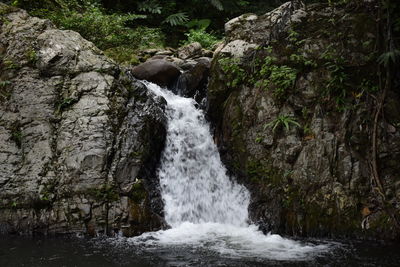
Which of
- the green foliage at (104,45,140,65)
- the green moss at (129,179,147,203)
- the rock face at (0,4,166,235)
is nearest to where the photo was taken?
the rock face at (0,4,166,235)

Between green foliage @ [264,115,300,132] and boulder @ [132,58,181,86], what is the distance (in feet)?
11.5

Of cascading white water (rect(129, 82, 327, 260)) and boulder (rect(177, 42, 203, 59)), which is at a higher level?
boulder (rect(177, 42, 203, 59))

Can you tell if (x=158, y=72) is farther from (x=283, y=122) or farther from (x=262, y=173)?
(x=262, y=173)

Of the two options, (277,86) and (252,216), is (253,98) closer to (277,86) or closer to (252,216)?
(277,86)

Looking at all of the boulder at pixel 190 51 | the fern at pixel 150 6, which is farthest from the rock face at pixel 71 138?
the fern at pixel 150 6

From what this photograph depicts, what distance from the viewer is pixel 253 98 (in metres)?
7.55

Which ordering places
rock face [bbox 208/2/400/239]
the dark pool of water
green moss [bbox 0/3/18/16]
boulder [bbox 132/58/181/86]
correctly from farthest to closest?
boulder [bbox 132/58/181/86] < green moss [bbox 0/3/18/16] < rock face [bbox 208/2/400/239] < the dark pool of water

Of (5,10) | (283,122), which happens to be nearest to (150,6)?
(5,10)

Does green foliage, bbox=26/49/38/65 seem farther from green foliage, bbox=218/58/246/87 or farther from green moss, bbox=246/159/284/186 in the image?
green moss, bbox=246/159/284/186

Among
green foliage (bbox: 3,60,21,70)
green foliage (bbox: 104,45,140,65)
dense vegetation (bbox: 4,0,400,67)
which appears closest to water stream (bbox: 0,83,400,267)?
green foliage (bbox: 104,45,140,65)

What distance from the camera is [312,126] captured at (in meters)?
6.81

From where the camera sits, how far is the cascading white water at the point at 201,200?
5.73m

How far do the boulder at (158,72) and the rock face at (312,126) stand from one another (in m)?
1.74

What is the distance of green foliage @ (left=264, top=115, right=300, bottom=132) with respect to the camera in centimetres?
684
